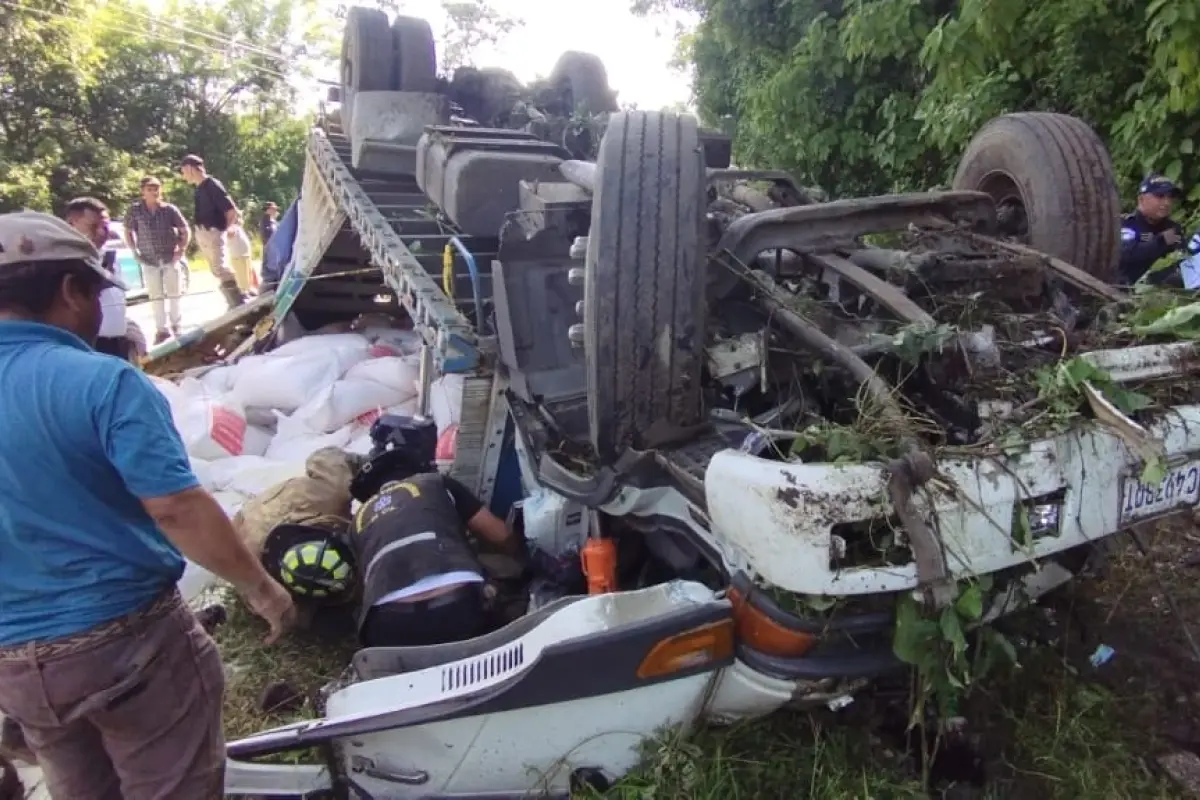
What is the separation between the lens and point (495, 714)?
6.32 feet

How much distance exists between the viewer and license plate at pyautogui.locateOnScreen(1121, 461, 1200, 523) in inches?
72.2

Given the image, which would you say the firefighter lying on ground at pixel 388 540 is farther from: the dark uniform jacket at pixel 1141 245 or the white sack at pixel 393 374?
the dark uniform jacket at pixel 1141 245

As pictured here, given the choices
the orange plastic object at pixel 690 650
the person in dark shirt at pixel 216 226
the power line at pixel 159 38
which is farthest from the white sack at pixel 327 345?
the power line at pixel 159 38

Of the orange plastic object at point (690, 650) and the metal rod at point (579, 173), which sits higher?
the metal rod at point (579, 173)

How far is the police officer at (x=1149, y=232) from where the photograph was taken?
14.5 ft

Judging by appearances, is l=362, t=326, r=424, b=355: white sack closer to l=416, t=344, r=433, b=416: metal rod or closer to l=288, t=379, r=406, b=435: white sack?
l=288, t=379, r=406, b=435: white sack

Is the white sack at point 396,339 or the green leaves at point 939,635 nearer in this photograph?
the green leaves at point 939,635

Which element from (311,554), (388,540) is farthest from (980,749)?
(311,554)

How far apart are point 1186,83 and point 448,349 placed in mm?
3981

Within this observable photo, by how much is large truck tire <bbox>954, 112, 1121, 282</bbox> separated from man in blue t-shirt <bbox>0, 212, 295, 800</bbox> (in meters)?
2.85

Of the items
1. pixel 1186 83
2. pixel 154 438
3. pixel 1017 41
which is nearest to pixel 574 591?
pixel 154 438

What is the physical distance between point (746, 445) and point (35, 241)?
1.51 m

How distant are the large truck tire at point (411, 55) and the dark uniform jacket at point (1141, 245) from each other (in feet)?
13.2

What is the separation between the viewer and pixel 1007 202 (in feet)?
11.5
